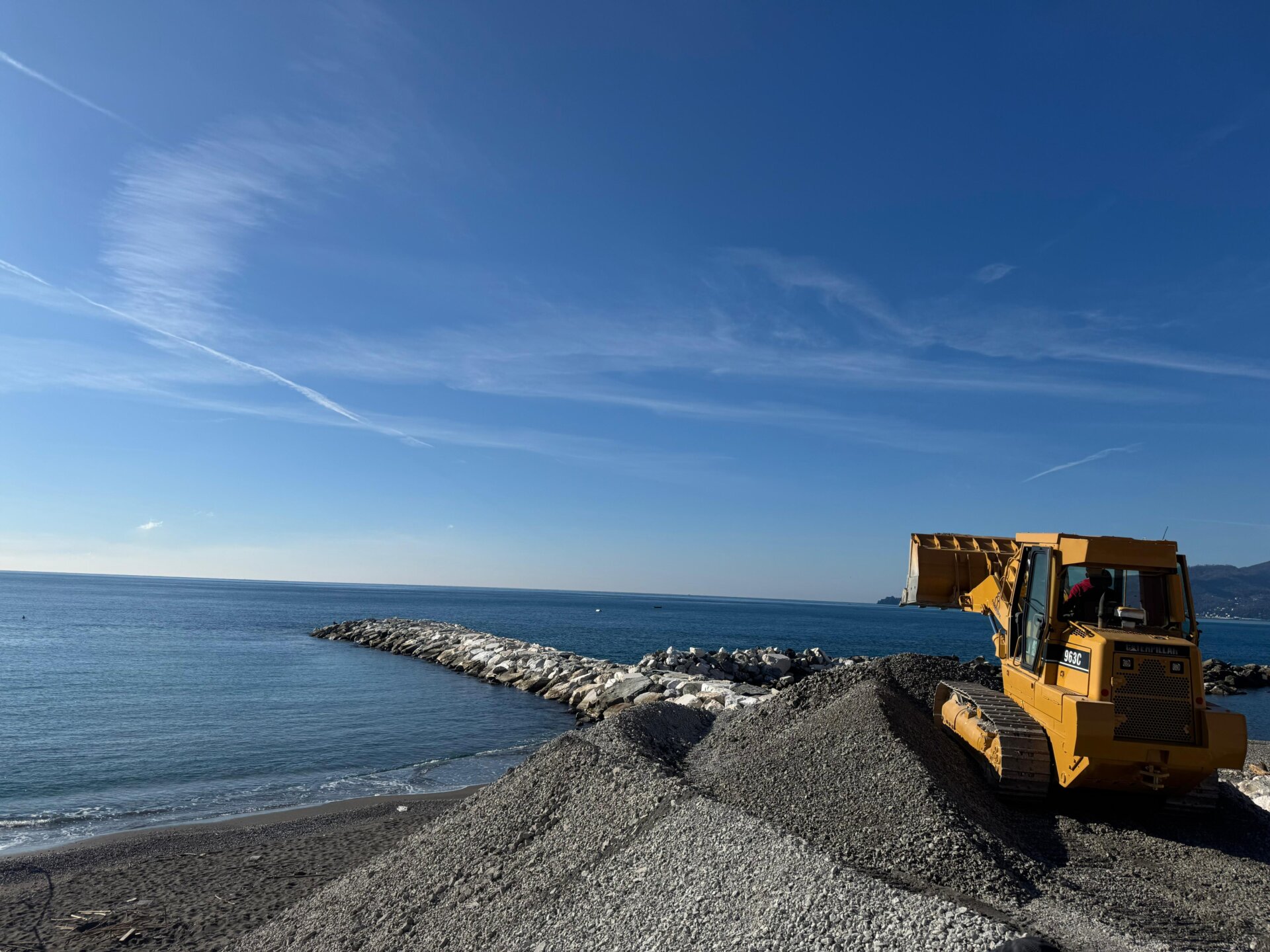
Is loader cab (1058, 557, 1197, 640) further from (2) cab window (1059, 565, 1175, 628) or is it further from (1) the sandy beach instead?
(1) the sandy beach

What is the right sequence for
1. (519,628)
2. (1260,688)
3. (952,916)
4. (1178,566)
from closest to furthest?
(952,916) → (1178,566) → (1260,688) → (519,628)

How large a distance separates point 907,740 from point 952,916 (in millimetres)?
4736

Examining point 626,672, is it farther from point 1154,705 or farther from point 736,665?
point 1154,705

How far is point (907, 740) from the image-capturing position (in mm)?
9164

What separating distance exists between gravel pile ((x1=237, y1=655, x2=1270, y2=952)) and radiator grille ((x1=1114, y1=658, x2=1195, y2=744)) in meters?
1.09

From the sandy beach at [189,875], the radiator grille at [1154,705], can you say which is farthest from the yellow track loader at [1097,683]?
the sandy beach at [189,875]

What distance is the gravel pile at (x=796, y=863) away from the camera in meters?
5.19

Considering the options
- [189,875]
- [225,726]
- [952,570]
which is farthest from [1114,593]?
[225,726]

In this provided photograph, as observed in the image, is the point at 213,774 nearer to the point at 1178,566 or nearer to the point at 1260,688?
the point at 1178,566

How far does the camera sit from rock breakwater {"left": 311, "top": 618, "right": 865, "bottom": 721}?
2132 centimetres

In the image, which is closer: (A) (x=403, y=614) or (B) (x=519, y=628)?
(B) (x=519, y=628)

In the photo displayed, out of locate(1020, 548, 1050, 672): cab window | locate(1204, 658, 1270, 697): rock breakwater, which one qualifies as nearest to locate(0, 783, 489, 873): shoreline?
locate(1020, 548, 1050, 672): cab window

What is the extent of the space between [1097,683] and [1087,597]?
152 cm

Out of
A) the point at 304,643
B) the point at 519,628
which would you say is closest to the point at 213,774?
the point at 304,643
